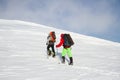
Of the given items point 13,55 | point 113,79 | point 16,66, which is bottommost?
point 113,79

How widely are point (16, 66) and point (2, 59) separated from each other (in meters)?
Result: 1.99

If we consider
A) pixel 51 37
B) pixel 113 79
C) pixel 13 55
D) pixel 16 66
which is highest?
pixel 51 37

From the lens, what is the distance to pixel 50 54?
599 inches

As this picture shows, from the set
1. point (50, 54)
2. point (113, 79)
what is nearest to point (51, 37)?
point (50, 54)

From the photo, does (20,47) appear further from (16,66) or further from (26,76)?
(26,76)

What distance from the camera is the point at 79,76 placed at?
9711mm

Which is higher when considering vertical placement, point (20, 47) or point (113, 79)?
point (20, 47)

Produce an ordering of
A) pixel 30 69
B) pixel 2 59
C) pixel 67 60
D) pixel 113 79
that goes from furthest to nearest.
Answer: pixel 67 60 < pixel 2 59 < pixel 30 69 < pixel 113 79

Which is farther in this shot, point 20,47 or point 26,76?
point 20,47

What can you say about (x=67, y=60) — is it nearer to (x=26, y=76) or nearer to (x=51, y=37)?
(x=51, y=37)

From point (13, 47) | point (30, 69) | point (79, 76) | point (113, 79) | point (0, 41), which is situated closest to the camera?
point (113, 79)

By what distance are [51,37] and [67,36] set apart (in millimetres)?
1801

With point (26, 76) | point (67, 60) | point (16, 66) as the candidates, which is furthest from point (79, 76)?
point (67, 60)

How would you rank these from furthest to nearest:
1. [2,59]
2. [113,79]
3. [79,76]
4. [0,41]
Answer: [0,41]
[2,59]
[79,76]
[113,79]
